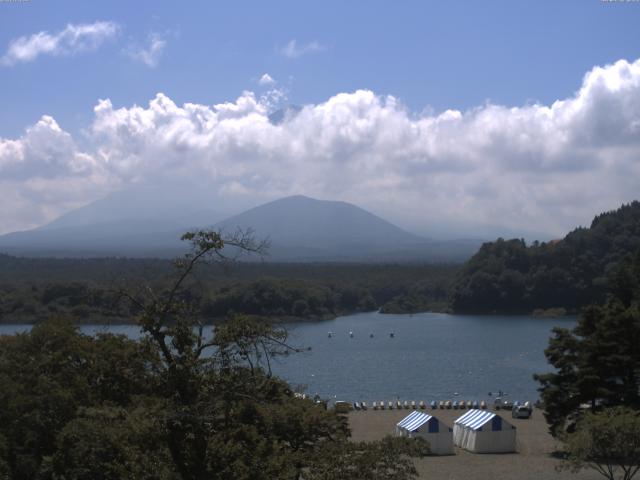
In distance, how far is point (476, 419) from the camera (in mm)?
15648

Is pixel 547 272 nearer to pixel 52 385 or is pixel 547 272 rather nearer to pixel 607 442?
pixel 607 442

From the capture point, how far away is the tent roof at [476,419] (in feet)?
50.0

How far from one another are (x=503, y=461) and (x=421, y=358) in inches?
782

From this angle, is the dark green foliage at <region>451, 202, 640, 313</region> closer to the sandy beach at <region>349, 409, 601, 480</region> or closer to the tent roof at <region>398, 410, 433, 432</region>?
the sandy beach at <region>349, 409, 601, 480</region>

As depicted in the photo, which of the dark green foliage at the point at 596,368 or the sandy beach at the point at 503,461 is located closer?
the sandy beach at the point at 503,461

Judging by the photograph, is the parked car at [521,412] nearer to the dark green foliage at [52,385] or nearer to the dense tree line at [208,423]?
the dark green foliage at [52,385]

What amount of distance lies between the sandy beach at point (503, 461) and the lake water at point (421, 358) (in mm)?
2289

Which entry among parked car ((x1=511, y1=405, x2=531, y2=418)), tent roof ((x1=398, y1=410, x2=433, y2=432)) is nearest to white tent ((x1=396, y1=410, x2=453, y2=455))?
tent roof ((x1=398, y1=410, x2=433, y2=432))

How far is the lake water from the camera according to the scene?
26000 millimetres

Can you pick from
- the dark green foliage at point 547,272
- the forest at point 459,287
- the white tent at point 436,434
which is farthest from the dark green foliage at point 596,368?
the dark green foliage at point 547,272

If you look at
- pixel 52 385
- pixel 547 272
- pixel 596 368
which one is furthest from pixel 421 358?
pixel 52 385

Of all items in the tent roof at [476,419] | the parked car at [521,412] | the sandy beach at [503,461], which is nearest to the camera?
the sandy beach at [503,461]

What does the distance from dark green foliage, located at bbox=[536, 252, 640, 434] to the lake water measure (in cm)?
559

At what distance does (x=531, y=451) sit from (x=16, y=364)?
1003 centimetres
